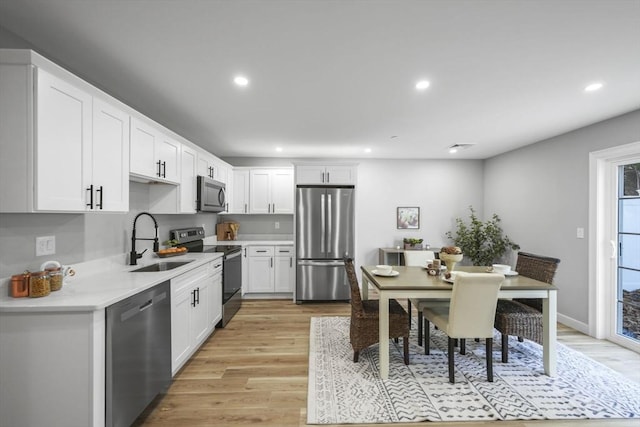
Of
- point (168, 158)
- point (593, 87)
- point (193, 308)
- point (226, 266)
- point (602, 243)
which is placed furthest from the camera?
point (226, 266)

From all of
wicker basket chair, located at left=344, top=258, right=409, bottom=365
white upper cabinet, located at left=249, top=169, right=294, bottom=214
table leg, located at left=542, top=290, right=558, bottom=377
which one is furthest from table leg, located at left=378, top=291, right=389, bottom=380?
white upper cabinet, located at left=249, top=169, right=294, bottom=214

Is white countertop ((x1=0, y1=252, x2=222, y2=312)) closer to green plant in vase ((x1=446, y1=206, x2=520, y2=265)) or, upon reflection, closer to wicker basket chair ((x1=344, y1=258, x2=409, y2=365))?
wicker basket chair ((x1=344, y1=258, x2=409, y2=365))

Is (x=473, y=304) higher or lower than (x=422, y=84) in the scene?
lower

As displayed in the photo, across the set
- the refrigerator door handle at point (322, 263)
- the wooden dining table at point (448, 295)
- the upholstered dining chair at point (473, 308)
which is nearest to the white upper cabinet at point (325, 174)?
the refrigerator door handle at point (322, 263)

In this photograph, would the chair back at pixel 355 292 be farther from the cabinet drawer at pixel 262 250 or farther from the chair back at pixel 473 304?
the cabinet drawer at pixel 262 250

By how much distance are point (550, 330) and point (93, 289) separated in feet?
11.9

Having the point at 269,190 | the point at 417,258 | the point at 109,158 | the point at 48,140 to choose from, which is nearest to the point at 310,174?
the point at 269,190

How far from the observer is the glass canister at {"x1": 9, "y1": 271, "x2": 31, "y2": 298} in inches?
66.1

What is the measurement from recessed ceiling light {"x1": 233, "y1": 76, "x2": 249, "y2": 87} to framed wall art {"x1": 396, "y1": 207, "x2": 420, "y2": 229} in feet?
13.3

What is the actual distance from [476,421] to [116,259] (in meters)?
3.21

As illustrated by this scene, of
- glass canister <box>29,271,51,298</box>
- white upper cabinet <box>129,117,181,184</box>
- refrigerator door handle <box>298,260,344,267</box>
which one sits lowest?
refrigerator door handle <box>298,260,344,267</box>

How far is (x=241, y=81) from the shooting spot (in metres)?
2.40

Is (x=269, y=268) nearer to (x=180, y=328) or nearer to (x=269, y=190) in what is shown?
(x=269, y=190)

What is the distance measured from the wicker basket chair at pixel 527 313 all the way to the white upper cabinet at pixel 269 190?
11.4 feet
